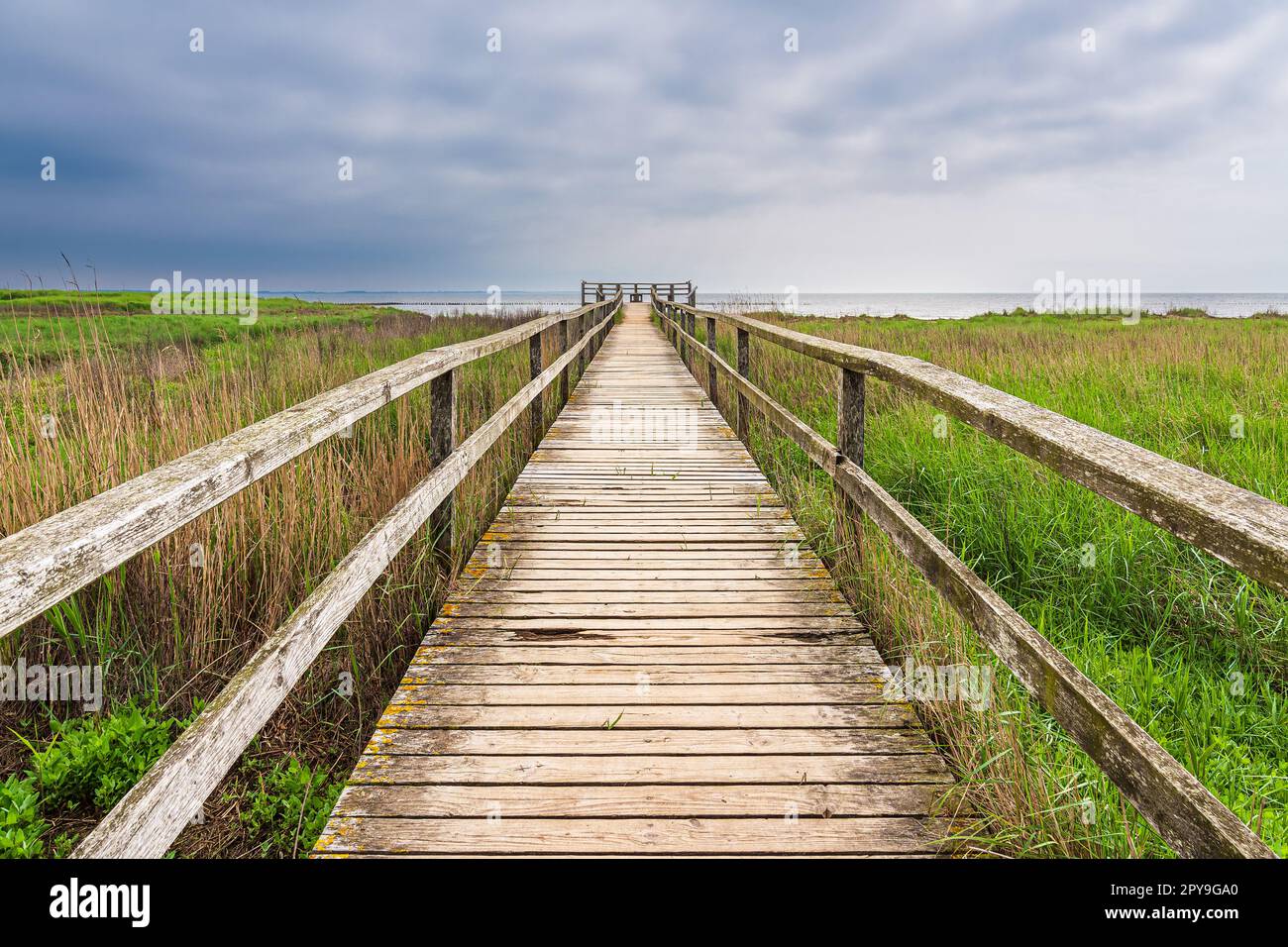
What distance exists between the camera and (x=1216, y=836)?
1.19 m

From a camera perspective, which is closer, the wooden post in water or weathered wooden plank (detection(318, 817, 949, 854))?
weathered wooden plank (detection(318, 817, 949, 854))

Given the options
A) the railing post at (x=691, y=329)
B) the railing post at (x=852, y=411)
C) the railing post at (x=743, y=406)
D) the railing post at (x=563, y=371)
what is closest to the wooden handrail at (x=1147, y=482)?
the railing post at (x=852, y=411)

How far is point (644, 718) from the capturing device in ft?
7.61

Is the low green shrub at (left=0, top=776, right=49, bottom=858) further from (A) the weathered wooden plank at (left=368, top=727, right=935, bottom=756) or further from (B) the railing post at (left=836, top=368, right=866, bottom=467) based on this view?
(B) the railing post at (left=836, top=368, right=866, bottom=467)

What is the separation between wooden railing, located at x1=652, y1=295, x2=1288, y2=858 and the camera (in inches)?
45.6

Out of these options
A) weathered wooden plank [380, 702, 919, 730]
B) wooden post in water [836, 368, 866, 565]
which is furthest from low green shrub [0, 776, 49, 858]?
wooden post in water [836, 368, 866, 565]

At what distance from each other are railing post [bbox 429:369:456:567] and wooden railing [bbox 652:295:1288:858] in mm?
1999

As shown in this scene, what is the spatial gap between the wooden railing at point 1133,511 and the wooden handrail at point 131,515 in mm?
1704

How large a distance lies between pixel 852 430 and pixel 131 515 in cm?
286

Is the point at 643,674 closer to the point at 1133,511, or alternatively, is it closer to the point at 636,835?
the point at 636,835

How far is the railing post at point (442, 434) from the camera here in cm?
337

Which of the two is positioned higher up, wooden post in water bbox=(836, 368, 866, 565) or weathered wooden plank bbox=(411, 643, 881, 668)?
wooden post in water bbox=(836, 368, 866, 565)

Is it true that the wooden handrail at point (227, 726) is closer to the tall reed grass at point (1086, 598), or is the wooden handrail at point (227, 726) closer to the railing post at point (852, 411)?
the tall reed grass at point (1086, 598)
